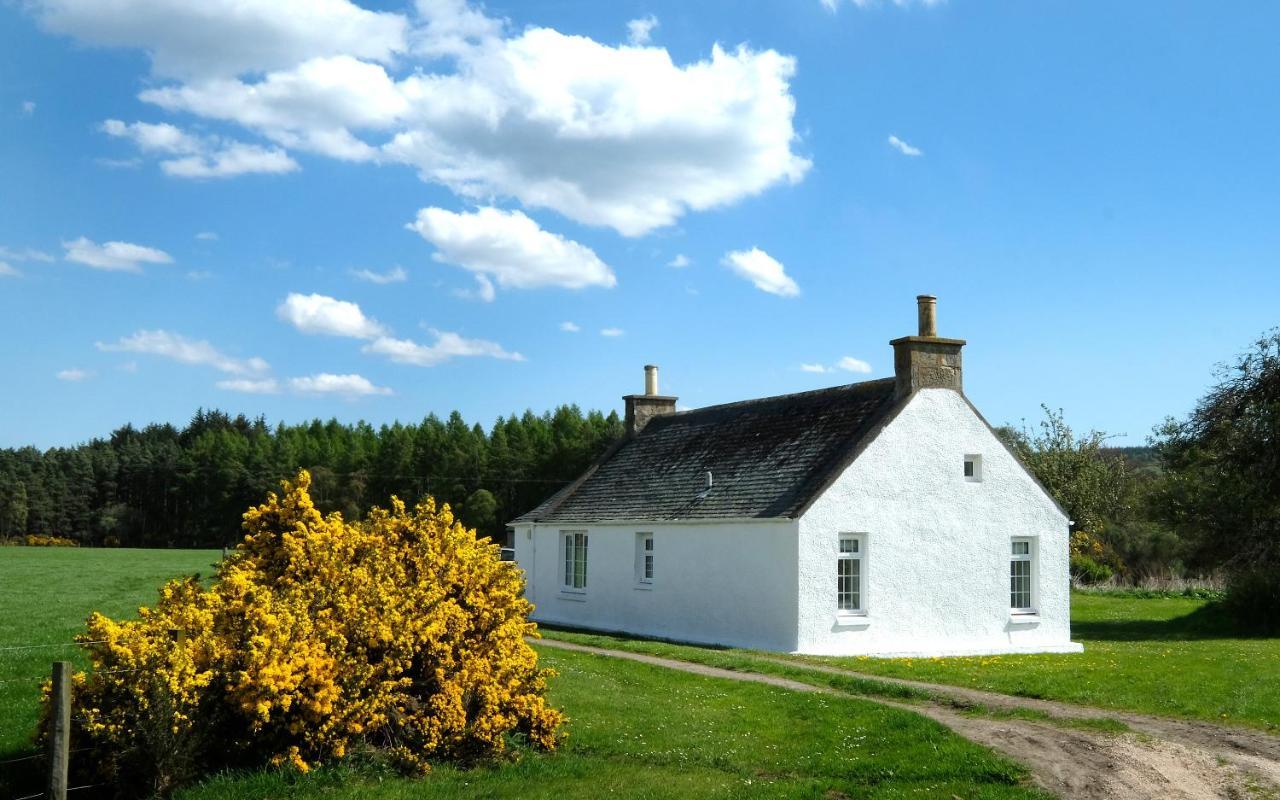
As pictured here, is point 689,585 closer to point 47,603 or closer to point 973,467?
point 973,467

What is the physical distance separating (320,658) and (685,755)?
3.97 meters

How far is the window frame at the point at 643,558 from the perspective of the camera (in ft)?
90.8

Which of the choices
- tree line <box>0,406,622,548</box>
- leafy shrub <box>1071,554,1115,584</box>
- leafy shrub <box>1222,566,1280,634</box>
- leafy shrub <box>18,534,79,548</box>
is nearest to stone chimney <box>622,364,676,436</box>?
leafy shrub <box>1222,566,1280,634</box>

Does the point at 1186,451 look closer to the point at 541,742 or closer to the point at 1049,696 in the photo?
the point at 1049,696

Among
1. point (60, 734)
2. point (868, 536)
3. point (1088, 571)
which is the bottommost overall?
point (1088, 571)

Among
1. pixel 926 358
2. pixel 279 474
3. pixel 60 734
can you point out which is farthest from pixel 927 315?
pixel 279 474

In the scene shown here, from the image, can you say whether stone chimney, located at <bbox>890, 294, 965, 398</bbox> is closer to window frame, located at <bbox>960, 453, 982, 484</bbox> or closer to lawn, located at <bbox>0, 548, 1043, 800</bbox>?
window frame, located at <bbox>960, 453, 982, 484</bbox>

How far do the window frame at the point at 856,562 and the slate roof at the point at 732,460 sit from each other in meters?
1.34

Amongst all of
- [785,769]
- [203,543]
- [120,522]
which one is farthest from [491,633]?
[120,522]

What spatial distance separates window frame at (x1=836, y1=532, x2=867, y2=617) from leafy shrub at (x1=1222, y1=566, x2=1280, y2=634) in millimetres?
10567

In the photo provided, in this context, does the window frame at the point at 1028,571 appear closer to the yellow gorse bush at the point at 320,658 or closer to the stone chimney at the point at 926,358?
the stone chimney at the point at 926,358

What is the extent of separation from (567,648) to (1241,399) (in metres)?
19.4

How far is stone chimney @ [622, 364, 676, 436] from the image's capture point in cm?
3431

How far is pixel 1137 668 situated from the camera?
61.4ft
